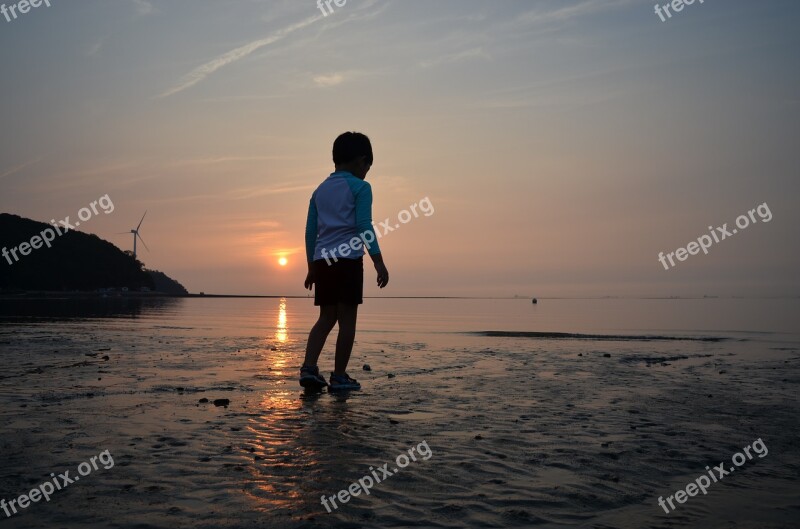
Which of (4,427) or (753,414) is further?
(753,414)

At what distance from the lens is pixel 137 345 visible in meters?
12.1

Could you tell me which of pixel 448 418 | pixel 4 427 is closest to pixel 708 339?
pixel 448 418

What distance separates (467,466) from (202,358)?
24.1ft

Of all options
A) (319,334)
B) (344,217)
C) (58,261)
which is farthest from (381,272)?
(58,261)

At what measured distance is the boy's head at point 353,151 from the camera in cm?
744

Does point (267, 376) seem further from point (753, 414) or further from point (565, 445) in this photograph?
point (753, 414)

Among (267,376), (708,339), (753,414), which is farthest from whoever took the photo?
(708,339)

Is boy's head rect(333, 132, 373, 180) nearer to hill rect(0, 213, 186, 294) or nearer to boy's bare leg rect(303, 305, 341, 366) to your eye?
boy's bare leg rect(303, 305, 341, 366)

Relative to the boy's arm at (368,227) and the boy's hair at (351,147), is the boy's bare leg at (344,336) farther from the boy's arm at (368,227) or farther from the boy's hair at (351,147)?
the boy's hair at (351,147)

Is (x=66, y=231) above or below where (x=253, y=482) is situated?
above

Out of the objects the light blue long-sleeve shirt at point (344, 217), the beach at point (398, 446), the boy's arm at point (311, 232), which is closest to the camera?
the beach at point (398, 446)

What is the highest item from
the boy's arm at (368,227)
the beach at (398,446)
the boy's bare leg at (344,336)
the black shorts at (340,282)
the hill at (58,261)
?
the hill at (58,261)

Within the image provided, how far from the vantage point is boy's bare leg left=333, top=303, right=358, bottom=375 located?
6.79m

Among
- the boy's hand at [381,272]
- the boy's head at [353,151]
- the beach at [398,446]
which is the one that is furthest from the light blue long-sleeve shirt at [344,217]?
the beach at [398,446]
